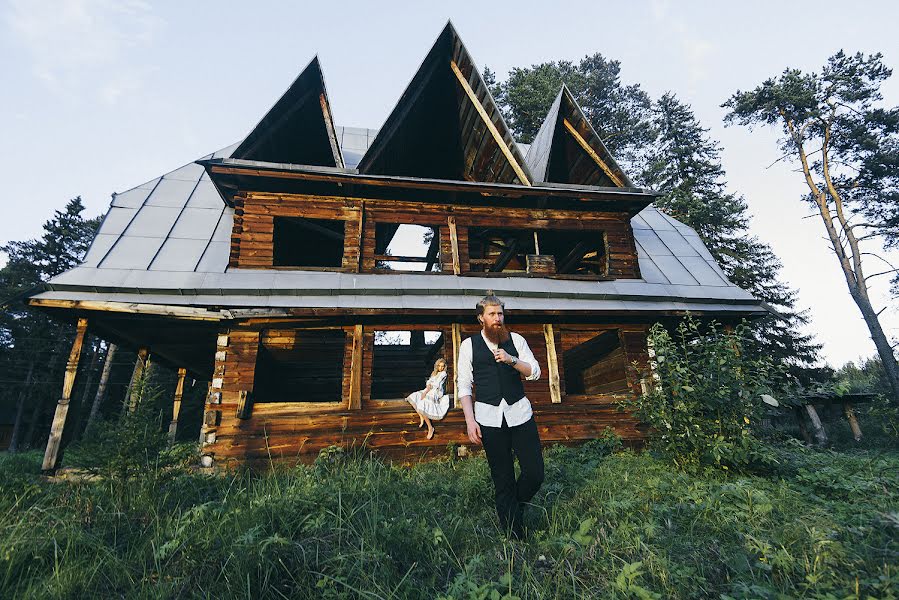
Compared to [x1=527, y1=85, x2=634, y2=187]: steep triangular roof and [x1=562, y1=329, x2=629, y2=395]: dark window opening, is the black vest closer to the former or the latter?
[x1=562, y1=329, x2=629, y2=395]: dark window opening

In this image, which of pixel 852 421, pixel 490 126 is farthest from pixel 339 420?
pixel 852 421

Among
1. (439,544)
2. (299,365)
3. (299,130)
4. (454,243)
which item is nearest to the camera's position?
(439,544)

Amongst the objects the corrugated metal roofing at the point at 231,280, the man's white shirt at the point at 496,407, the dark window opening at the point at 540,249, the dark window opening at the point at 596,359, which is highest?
the dark window opening at the point at 540,249

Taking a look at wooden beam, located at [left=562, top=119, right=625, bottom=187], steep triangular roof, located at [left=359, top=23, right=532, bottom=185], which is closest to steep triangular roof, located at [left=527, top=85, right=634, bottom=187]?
wooden beam, located at [left=562, top=119, right=625, bottom=187]

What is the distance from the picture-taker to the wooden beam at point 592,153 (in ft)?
33.3

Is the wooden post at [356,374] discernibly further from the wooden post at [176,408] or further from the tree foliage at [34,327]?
the tree foliage at [34,327]

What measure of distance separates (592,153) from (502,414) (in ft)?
31.4

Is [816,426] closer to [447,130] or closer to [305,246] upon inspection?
[447,130]

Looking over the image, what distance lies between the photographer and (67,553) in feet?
8.47

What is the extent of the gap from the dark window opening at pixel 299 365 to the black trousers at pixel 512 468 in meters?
5.41

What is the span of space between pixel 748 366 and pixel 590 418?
133 inches

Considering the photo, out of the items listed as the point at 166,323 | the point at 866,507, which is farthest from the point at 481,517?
the point at 166,323

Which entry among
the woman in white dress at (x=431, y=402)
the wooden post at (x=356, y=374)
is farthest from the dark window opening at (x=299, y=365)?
the woman in white dress at (x=431, y=402)

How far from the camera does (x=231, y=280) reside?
7566 millimetres
